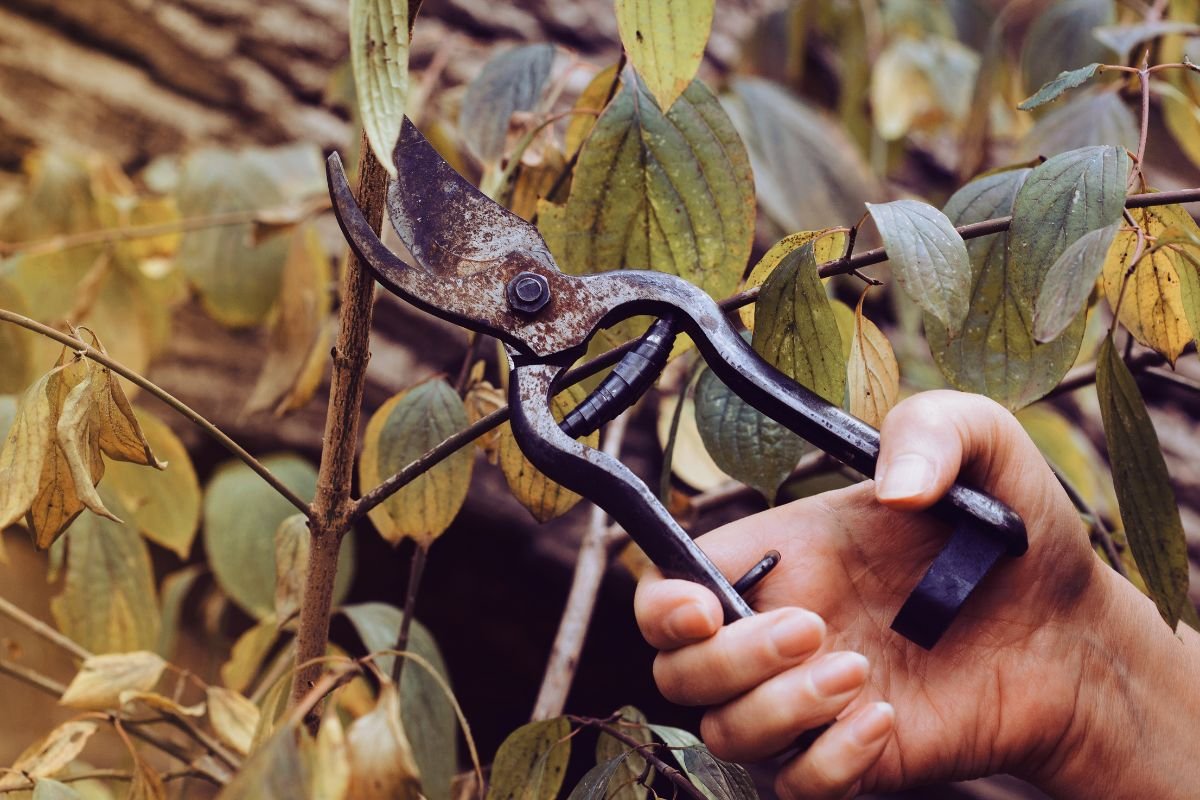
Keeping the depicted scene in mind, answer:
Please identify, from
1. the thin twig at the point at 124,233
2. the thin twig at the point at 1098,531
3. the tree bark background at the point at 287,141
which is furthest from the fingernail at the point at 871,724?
the tree bark background at the point at 287,141

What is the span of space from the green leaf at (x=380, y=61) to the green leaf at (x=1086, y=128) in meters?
0.59

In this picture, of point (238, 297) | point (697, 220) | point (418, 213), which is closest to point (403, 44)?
point (418, 213)

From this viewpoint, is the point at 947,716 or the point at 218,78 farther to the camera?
the point at 218,78

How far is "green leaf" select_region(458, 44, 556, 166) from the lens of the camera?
0.75m

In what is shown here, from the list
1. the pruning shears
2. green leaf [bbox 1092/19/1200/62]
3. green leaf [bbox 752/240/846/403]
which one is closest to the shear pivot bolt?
the pruning shears

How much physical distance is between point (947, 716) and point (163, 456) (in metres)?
0.62

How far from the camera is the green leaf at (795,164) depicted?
1.02 m

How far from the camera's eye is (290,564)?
65 cm

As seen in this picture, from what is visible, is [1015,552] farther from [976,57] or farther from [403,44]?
[976,57]

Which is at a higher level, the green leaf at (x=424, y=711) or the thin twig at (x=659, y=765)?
the thin twig at (x=659, y=765)

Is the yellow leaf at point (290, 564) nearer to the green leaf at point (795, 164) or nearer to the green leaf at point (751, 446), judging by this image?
the green leaf at point (751, 446)

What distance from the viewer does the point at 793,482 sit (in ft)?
2.70

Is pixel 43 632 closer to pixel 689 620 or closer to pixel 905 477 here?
pixel 689 620

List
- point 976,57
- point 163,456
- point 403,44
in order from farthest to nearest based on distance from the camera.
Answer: point 976,57 → point 163,456 → point 403,44
